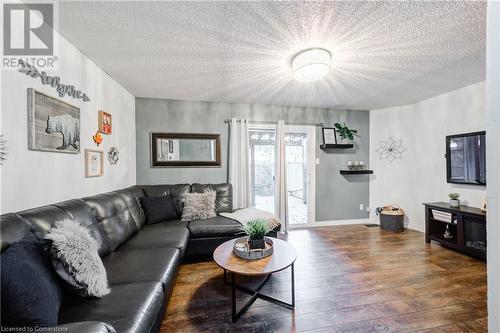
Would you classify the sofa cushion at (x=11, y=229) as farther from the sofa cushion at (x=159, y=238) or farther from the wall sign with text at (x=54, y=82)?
the wall sign with text at (x=54, y=82)

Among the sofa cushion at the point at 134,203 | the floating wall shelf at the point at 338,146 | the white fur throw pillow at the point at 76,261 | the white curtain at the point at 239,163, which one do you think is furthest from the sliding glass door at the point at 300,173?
the white fur throw pillow at the point at 76,261

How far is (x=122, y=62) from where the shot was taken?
2.48m

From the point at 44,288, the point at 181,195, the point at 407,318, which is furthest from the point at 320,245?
the point at 44,288

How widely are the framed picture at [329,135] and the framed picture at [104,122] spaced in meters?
3.77

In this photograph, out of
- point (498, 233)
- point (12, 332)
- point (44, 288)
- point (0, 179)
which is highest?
point (0, 179)

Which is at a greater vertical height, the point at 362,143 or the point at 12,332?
the point at 362,143

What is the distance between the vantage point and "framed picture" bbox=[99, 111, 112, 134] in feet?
8.55

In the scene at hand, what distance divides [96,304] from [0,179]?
1022mm

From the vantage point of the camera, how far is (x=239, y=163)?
158 inches

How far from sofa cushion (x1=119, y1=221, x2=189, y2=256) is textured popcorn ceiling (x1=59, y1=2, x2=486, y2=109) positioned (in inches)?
77.7

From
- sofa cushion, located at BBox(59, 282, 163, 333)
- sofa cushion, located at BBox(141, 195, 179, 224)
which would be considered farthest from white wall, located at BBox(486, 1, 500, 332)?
sofa cushion, located at BBox(141, 195, 179, 224)

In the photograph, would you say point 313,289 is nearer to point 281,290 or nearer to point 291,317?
point 281,290
